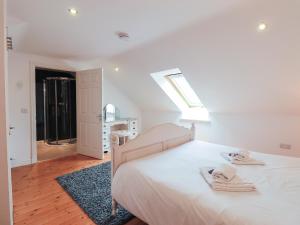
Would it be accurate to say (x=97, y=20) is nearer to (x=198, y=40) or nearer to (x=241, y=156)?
(x=198, y=40)

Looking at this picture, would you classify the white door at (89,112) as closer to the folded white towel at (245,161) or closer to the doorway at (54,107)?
the doorway at (54,107)

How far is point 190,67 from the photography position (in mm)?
3281

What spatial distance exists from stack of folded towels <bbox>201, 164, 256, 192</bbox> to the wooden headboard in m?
0.78

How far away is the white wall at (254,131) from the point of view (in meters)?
3.11

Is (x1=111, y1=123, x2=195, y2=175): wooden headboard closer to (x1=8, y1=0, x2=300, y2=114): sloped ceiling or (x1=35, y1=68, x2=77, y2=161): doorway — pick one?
(x1=8, y1=0, x2=300, y2=114): sloped ceiling

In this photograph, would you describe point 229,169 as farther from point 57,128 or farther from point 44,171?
point 57,128

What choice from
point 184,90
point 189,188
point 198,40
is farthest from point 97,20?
point 184,90

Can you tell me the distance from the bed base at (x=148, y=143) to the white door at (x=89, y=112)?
6.32ft

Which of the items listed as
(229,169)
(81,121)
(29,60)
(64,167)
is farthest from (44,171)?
(229,169)

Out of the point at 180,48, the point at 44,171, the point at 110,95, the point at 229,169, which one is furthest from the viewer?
the point at 110,95

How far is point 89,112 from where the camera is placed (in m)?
4.10

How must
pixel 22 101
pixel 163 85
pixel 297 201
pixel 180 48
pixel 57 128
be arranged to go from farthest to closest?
1. pixel 57 128
2. pixel 163 85
3. pixel 22 101
4. pixel 180 48
5. pixel 297 201

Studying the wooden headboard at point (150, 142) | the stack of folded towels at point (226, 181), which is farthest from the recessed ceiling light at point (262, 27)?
the stack of folded towels at point (226, 181)

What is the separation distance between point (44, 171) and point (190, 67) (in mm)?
3182
